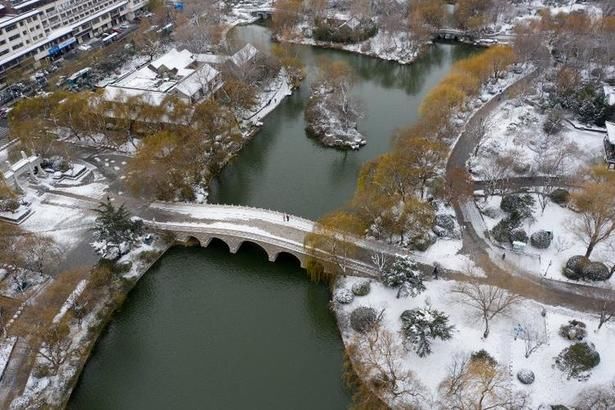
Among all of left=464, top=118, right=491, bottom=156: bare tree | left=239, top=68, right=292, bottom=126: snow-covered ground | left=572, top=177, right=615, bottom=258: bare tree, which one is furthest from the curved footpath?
left=239, top=68, right=292, bottom=126: snow-covered ground

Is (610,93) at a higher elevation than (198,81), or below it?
higher

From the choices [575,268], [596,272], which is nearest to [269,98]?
[575,268]

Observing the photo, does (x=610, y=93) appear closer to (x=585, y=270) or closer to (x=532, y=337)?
(x=585, y=270)

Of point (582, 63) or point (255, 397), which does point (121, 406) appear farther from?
point (582, 63)

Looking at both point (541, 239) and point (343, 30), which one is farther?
point (343, 30)

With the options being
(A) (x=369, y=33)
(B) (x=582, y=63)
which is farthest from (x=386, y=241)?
(A) (x=369, y=33)
